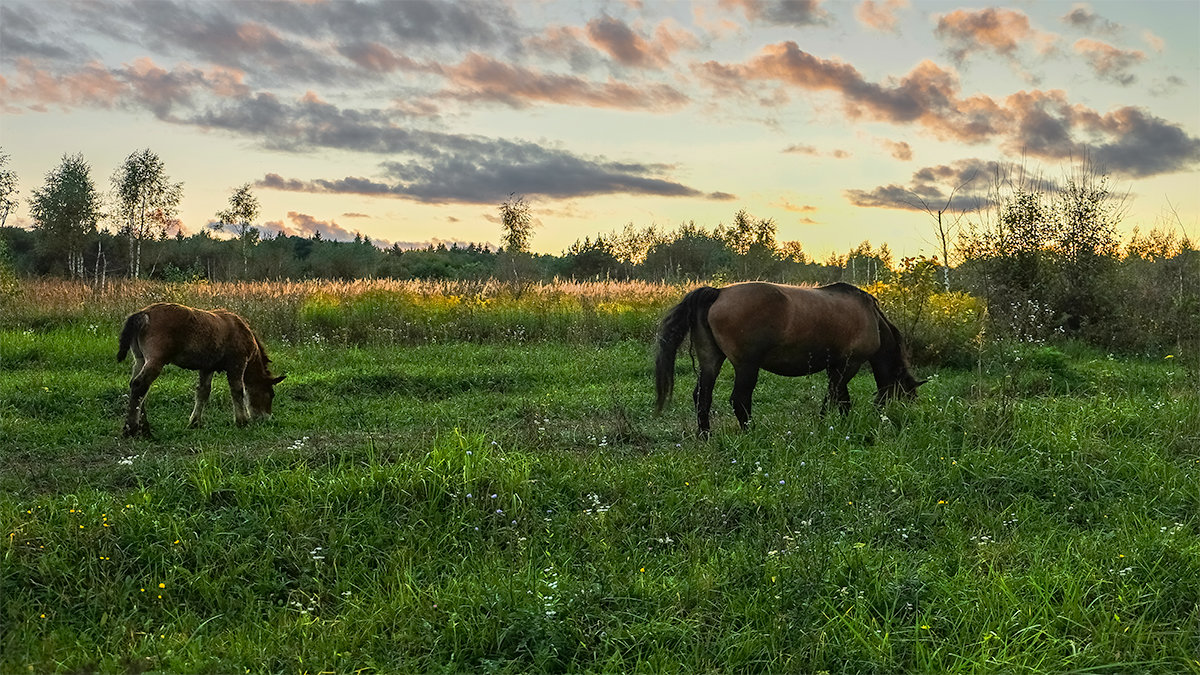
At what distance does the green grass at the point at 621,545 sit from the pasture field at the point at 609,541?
0.07 ft

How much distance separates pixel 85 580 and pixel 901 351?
770 centimetres

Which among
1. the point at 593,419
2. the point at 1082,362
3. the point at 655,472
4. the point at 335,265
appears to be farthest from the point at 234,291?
the point at 335,265

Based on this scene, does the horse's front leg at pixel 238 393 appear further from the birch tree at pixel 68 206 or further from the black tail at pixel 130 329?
the birch tree at pixel 68 206

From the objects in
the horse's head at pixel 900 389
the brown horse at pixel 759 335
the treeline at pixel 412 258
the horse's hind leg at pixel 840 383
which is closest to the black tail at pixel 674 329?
the brown horse at pixel 759 335

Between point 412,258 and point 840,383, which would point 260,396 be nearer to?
point 840,383

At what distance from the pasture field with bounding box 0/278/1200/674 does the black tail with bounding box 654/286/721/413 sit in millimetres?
564

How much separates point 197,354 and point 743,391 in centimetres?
587

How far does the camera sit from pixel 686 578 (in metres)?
4.46

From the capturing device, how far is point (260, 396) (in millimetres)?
9148

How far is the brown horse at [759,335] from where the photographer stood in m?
7.58

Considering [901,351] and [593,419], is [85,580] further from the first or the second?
[901,351]

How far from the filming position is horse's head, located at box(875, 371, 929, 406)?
27.6ft

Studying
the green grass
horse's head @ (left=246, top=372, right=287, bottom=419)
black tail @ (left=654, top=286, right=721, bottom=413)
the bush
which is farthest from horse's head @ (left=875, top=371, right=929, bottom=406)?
horse's head @ (left=246, top=372, right=287, bottom=419)

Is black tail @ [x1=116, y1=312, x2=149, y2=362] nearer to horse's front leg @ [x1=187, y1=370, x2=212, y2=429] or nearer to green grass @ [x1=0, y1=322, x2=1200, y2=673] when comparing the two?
horse's front leg @ [x1=187, y1=370, x2=212, y2=429]
